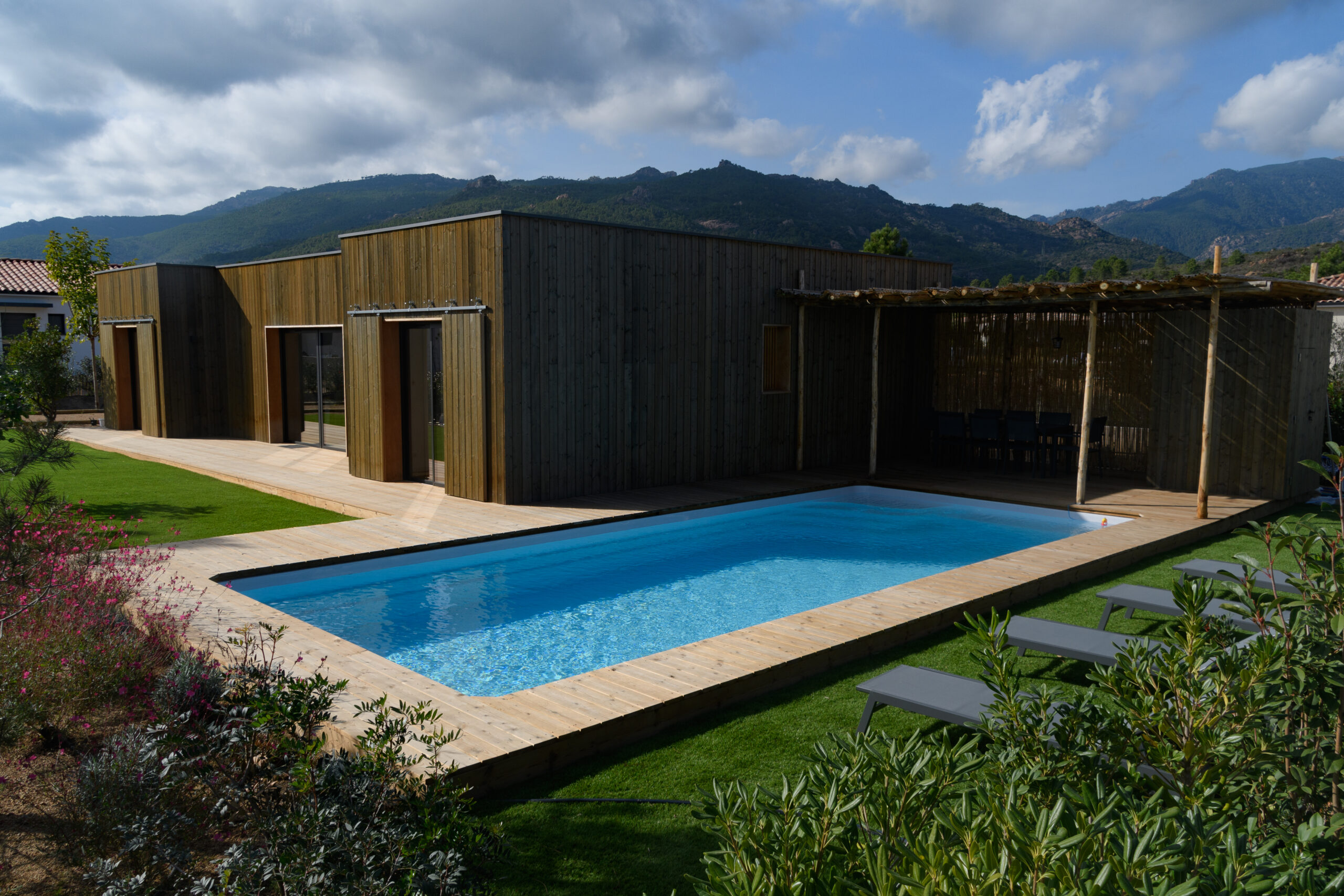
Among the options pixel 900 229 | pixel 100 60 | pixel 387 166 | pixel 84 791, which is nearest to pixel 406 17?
pixel 100 60

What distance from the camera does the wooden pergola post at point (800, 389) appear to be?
504 inches

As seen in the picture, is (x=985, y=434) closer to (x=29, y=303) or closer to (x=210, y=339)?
(x=210, y=339)

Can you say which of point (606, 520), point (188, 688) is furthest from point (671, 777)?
point (606, 520)

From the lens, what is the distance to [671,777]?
3.80 meters

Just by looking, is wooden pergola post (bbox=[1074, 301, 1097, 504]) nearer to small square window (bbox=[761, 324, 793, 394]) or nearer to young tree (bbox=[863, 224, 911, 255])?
small square window (bbox=[761, 324, 793, 394])

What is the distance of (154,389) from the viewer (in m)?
17.4

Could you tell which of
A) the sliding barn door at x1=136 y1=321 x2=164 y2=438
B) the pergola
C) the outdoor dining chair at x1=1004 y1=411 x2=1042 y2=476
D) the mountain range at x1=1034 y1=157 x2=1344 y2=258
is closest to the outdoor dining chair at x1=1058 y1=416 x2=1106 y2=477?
the outdoor dining chair at x1=1004 y1=411 x2=1042 y2=476

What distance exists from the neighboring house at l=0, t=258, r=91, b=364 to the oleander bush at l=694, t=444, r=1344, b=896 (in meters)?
35.8

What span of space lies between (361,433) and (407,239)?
293 cm

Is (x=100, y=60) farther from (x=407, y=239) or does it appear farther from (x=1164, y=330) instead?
(x=1164, y=330)

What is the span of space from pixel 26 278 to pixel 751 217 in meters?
39.3

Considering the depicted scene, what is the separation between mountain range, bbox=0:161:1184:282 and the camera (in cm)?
5516

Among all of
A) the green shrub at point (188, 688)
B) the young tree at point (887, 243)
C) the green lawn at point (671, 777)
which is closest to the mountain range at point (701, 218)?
the young tree at point (887, 243)

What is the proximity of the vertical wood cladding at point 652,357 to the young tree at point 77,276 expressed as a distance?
1846 centimetres
